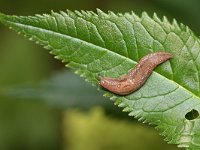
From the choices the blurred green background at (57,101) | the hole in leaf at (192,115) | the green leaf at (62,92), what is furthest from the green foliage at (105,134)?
the hole in leaf at (192,115)

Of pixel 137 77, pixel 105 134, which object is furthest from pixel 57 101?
pixel 137 77

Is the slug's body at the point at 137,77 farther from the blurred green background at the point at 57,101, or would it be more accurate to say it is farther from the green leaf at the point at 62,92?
the green leaf at the point at 62,92

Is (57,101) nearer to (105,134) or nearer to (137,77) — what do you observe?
(105,134)

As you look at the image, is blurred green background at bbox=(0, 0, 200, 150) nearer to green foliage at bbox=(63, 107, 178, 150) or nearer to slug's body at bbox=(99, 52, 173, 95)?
green foliage at bbox=(63, 107, 178, 150)

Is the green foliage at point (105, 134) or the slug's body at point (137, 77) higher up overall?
the slug's body at point (137, 77)

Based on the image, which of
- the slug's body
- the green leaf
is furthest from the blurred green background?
the slug's body

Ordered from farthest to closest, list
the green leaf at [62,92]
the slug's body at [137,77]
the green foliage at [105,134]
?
the green foliage at [105,134], the green leaf at [62,92], the slug's body at [137,77]
